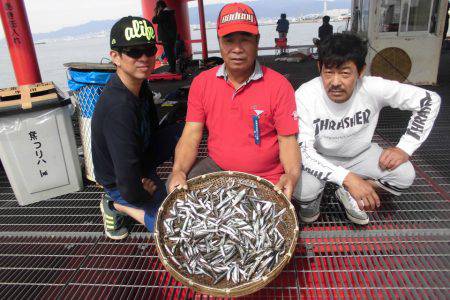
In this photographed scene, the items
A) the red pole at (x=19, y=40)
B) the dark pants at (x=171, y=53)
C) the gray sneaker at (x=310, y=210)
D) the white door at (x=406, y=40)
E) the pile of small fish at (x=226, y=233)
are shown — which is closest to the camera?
the pile of small fish at (x=226, y=233)

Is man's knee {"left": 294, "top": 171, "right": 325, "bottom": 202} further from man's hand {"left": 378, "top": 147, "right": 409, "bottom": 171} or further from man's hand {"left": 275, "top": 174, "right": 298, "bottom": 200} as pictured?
man's hand {"left": 378, "top": 147, "right": 409, "bottom": 171}

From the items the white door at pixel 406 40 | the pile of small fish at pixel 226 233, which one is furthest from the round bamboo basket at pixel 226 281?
the white door at pixel 406 40

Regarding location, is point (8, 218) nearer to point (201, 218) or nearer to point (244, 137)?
point (201, 218)

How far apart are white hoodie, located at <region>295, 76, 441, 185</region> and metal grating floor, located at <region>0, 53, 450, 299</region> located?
641 mm

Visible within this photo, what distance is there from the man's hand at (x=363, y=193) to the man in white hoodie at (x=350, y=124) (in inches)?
3.9

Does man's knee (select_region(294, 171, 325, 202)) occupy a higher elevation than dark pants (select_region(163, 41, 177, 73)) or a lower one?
lower

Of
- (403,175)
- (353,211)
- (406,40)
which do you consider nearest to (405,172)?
(403,175)

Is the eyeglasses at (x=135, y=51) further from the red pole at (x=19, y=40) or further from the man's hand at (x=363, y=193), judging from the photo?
the red pole at (x=19, y=40)

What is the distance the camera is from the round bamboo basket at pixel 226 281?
183 cm

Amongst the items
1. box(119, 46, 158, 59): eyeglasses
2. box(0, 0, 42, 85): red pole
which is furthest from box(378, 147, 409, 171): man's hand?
box(0, 0, 42, 85): red pole

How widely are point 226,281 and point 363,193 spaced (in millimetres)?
1210

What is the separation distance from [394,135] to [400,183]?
206 centimetres

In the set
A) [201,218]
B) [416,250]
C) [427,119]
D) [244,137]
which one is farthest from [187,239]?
[427,119]

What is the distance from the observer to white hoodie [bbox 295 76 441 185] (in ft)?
8.89
